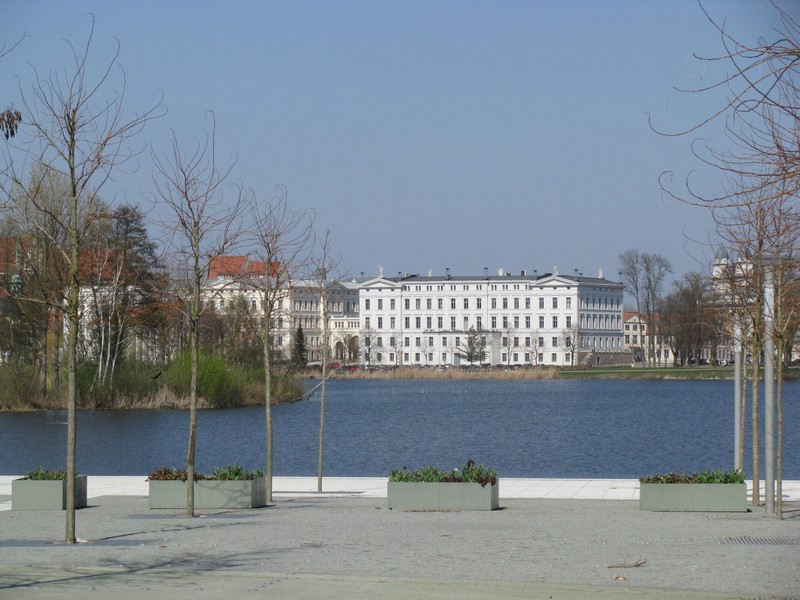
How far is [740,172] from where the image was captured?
7.15m

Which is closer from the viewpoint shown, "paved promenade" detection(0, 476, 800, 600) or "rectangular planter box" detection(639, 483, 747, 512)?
"paved promenade" detection(0, 476, 800, 600)

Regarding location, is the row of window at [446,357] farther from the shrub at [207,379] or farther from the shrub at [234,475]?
the shrub at [234,475]

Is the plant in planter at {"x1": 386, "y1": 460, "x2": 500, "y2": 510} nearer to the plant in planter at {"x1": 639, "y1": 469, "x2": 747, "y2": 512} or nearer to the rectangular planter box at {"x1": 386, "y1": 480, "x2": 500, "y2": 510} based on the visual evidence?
the rectangular planter box at {"x1": 386, "y1": 480, "x2": 500, "y2": 510}

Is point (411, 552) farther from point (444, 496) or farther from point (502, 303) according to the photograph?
point (502, 303)

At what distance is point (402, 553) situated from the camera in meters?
11.9

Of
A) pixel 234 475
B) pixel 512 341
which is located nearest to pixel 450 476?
pixel 234 475

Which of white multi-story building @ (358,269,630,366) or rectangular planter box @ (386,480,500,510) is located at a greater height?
white multi-story building @ (358,269,630,366)

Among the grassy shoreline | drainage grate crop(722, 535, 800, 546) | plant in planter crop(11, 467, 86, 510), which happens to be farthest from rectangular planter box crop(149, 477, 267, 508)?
the grassy shoreline

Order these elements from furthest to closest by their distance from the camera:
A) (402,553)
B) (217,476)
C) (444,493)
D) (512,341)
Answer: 1. (512,341)
2. (217,476)
3. (444,493)
4. (402,553)

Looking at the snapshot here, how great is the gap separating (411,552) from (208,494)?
5.50 m

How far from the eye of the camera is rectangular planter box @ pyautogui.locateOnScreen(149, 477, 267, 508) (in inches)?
656

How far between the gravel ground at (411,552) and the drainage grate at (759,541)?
0.02m

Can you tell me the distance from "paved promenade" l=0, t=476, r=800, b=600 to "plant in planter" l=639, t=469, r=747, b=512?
28cm

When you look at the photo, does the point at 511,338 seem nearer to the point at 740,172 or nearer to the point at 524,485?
the point at 524,485
